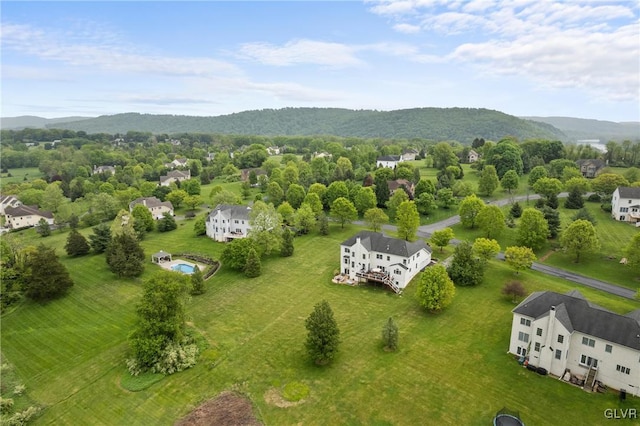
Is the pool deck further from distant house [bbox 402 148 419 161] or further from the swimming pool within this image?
distant house [bbox 402 148 419 161]

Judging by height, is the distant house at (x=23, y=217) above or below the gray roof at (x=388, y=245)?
below

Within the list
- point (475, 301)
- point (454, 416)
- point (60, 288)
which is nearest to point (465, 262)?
point (475, 301)

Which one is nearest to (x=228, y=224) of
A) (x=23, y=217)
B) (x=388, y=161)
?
(x=23, y=217)

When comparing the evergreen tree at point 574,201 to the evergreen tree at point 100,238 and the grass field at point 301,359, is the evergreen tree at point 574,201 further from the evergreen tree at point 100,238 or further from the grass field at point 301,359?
the evergreen tree at point 100,238

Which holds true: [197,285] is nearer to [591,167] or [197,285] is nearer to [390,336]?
[390,336]

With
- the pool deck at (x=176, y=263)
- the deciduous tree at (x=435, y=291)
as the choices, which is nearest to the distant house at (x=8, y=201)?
the pool deck at (x=176, y=263)

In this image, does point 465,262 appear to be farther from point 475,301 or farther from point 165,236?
point 165,236
